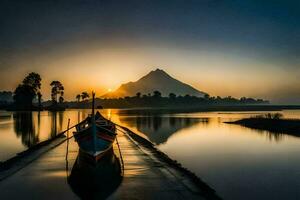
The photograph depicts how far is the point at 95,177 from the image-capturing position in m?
19.0

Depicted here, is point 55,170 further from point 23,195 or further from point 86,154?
point 23,195

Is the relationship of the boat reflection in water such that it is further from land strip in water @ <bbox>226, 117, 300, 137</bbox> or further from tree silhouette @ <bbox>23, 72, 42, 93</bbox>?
tree silhouette @ <bbox>23, 72, 42, 93</bbox>

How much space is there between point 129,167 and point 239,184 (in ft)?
24.8

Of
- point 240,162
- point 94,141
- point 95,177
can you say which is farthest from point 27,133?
point 240,162

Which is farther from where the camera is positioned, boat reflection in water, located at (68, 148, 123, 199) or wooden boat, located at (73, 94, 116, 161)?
wooden boat, located at (73, 94, 116, 161)

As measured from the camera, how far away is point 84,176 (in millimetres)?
19094

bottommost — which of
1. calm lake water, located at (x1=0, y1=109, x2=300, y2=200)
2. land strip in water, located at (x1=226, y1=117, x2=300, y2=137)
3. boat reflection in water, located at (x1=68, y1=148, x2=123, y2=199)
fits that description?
calm lake water, located at (x1=0, y1=109, x2=300, y2=200)

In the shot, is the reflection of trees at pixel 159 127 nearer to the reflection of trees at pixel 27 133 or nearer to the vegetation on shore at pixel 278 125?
the vegetation on shore at pixel 278 125

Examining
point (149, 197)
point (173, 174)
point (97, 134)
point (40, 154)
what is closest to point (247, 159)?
point (173, 174)

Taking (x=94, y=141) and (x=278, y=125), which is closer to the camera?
(x=94, y=141)

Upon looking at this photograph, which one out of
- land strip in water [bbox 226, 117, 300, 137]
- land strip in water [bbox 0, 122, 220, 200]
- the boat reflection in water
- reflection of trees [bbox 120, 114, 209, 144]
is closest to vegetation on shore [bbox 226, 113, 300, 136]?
land strip in water [bbox 226, 117, 300, 137]

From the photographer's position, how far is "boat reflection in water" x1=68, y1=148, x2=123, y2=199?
15.6m

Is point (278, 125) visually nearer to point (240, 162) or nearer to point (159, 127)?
point (159, 127)

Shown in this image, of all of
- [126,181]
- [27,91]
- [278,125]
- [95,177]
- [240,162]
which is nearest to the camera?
[126,181]
